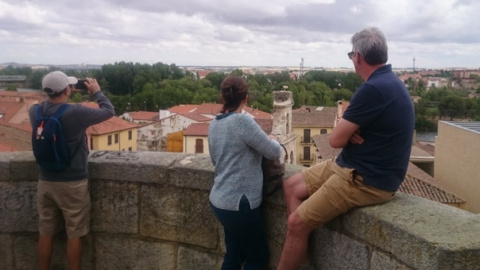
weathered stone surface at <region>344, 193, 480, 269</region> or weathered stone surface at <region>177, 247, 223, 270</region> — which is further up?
weathered stone surface at <region>344, 193, 480, 269</region>

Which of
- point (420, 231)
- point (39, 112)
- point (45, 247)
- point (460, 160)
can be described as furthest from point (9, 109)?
point (420, 231)

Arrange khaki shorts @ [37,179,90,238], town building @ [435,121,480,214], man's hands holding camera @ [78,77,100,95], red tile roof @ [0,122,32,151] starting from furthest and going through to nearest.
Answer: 1. red tile roof @ [0,122,32,151]
2. town building @ [435,121,480,214]
3. man's hands holding camera @ [78,77,100,95]
4. khaki shorts @ [37,179,90,238]

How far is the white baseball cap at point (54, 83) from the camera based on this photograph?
298cm

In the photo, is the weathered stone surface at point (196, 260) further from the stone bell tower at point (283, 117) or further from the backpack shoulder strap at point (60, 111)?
the stone bell tower at point (283, 117)

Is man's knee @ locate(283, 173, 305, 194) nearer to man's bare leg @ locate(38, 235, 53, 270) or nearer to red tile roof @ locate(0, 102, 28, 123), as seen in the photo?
man's bare leg @ locate(38, 235, 53, 270)

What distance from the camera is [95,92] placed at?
10.5 ft

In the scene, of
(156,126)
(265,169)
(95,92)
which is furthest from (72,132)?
(156,126)

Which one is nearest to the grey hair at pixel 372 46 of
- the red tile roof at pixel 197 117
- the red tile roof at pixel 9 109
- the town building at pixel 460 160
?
the town building at pixel 460 160

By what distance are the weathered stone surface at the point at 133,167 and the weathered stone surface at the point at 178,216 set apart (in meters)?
0.09

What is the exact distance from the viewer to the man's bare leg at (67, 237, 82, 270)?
3.28 metres

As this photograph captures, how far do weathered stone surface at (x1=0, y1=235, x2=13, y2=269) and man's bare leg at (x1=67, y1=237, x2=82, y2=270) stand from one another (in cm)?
53

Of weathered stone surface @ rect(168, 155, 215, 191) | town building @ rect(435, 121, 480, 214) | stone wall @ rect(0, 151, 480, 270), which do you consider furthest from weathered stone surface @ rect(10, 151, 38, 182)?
town building @ rect(435, 121, 480, 214)

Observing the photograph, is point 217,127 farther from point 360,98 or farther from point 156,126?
point 156,126

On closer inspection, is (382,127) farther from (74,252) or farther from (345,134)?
(74,252)
